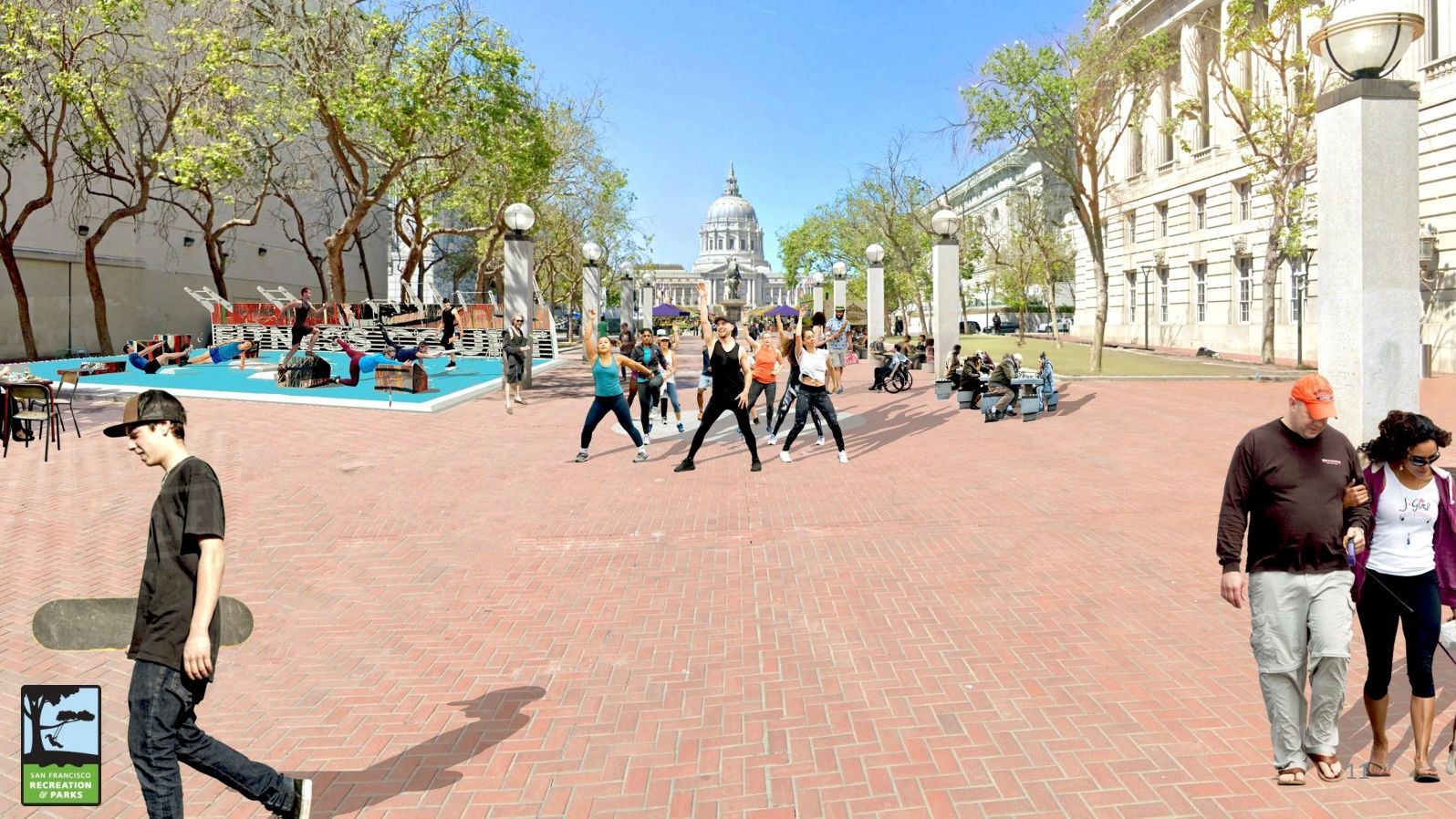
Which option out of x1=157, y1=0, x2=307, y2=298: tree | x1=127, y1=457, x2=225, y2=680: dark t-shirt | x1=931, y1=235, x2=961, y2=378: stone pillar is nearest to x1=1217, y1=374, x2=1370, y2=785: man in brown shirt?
x1=127, y1=457, x2=225, y2=680: dark t-shirt

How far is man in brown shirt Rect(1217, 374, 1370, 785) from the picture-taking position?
352 centimetres

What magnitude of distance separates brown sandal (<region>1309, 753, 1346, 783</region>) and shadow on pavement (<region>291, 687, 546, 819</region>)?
3.26m

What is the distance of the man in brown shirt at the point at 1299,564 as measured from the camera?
352cm

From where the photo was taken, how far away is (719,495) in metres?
9.38

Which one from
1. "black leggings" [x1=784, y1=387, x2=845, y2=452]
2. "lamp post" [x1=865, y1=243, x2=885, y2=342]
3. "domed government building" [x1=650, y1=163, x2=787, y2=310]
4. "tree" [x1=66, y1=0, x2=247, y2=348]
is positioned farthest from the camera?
"domed government building" [x1=650, y1=163, x2=787, y2=310]

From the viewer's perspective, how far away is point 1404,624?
3.65m

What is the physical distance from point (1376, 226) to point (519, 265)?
638 inches

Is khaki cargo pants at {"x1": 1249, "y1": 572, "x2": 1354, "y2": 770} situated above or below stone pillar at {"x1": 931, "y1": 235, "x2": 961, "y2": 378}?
below

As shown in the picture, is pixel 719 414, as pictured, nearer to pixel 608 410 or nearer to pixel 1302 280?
pixel 608 410

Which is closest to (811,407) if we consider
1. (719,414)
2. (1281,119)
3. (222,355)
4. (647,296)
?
(719,414)

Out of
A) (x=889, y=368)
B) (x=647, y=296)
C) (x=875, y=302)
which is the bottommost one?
(x=889, y=368)

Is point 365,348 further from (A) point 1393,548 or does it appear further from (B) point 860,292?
(B) point 860,292

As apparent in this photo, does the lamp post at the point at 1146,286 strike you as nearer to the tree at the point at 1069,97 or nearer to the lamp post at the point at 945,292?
the tree at the point at 1069,97

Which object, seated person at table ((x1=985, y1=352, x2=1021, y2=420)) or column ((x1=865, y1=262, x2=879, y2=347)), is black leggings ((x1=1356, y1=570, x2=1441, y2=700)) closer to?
seated person at table ((x1=985, y1=352, x2=1021, y2=420))
